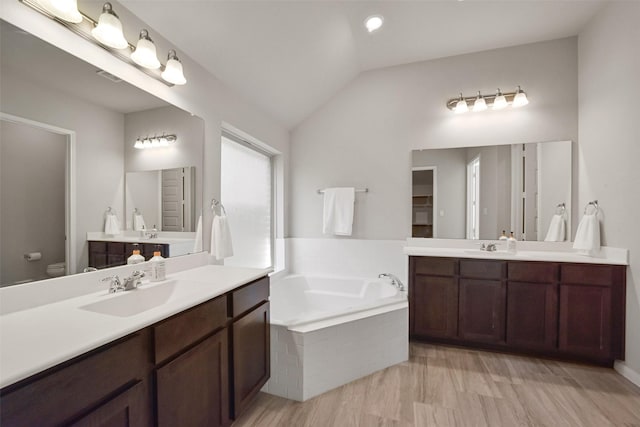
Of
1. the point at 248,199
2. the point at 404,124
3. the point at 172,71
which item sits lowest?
the point at 248,199


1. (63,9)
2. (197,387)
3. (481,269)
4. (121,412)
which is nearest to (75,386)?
(121,412)

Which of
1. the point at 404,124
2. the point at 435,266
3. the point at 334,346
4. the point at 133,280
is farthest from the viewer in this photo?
the point at 404,124

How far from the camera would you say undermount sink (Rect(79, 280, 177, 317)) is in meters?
1.17

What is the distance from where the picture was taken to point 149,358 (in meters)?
0.96

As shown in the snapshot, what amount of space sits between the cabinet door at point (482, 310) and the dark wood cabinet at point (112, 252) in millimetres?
2466

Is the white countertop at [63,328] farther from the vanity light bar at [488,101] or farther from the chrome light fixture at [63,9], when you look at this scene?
the vanity light bar at [488,101]

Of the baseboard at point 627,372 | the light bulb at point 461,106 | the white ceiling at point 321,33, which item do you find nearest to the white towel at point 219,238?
the white ceiling at point 321,33

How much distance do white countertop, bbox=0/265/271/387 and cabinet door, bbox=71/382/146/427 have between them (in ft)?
0.64

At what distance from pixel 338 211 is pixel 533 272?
1.90 metres

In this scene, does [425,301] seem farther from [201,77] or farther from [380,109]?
[201,77]

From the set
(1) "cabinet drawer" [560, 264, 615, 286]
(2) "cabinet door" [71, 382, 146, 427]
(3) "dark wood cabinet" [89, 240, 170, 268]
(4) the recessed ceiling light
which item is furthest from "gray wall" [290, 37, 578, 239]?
(2) "cabinet door" [71, 382, 146, 427]

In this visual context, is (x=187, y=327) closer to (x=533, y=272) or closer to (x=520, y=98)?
(x=533, y=272)

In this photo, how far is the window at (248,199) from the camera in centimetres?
255

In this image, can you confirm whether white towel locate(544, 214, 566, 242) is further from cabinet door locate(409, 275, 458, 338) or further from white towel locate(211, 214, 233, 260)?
white towel locate(211, 214, 233, 260)
